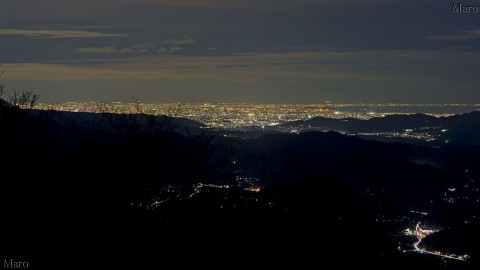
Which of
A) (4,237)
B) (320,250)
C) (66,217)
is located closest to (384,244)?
(320,250)

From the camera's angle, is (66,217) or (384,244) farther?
(384,244)

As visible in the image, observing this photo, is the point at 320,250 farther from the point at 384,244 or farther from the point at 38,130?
the point at 38,130

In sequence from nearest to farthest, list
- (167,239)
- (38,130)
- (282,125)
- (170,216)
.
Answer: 1. (167,239)
2. (170,216)
3. (38,130)
4. (282,125)

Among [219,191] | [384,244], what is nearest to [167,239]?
[219,191]

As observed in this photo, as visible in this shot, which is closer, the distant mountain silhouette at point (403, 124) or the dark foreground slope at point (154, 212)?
the dark foreground slope at point (154, 212)

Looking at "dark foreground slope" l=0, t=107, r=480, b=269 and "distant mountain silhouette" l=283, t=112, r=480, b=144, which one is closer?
"dark foreground slope" l=0, t=107, r=480, b=269

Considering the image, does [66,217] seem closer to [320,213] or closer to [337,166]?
[320,213]

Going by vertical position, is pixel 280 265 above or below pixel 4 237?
below

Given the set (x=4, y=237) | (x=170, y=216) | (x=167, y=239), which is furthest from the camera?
(x=170, y=216)

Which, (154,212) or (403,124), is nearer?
(154,212)
